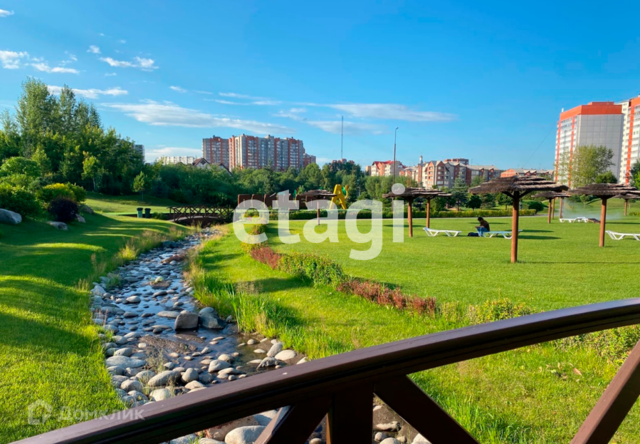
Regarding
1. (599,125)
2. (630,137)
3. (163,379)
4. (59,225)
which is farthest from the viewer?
(599,125)

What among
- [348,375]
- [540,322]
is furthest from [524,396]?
[348,375]

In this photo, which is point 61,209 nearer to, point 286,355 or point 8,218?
point 8,218

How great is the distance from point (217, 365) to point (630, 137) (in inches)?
2731

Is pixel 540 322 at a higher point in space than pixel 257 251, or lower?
higher

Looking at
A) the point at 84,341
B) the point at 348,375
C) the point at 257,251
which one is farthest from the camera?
the point at 257,251

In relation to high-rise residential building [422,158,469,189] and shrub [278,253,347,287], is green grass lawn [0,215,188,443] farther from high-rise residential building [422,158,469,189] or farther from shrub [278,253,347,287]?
high-rise residential building [422,158,469,189]

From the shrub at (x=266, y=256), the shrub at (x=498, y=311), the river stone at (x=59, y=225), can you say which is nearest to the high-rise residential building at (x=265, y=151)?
the river stone at (x=59, y=225)

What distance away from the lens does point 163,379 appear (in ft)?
14.1

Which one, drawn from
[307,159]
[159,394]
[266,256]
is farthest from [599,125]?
[159,394]

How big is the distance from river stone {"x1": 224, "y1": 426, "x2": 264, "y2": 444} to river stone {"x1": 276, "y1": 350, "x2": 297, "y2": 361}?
1805 mm

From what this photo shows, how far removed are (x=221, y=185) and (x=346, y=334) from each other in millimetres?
40913

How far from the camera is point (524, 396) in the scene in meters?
3.64

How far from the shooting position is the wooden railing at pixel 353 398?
587 mm

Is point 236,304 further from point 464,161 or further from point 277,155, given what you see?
point 464,161
